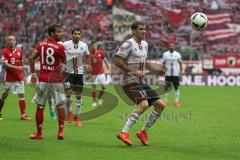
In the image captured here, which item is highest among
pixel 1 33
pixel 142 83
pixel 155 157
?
pixel 1 33

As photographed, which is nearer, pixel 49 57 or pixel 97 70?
pixel 49 57

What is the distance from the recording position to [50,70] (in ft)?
40.6

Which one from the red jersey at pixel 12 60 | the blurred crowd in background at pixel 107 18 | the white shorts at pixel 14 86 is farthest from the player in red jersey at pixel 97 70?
the blurred crowd in background at pixel 107 18

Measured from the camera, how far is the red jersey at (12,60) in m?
16.8

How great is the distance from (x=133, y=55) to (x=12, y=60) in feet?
20.5

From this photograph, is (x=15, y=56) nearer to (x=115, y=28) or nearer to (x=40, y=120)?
(x=40, y=120)

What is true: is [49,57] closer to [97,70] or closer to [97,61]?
[97,61]

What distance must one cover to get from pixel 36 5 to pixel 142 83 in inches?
1403

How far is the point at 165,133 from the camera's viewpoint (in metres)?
13.8

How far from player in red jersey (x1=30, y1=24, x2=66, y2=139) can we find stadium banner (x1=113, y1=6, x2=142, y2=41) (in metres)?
29.9

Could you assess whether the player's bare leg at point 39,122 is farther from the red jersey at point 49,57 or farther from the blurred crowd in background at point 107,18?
the blurred crowd in background at point 107,18

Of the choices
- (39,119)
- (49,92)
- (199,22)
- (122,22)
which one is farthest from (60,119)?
(122,22)

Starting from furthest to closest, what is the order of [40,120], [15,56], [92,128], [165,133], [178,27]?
1. [178,27]
2. [15,56]
3. [92,128]
4. [165,133]
5. [40,120]

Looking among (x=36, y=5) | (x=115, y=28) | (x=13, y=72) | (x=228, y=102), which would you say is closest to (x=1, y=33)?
(x=36, y=5)
